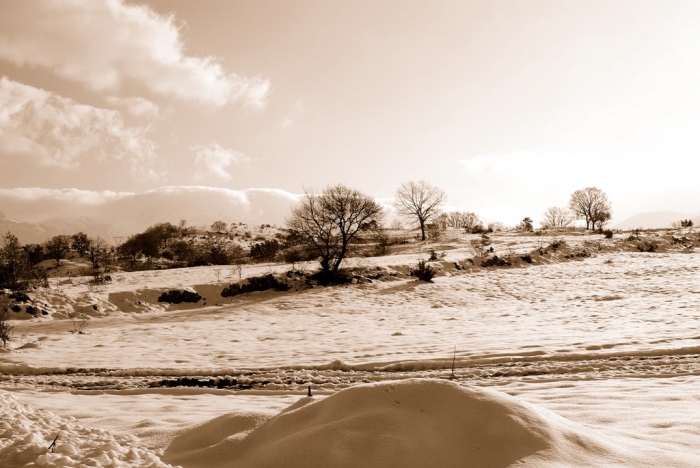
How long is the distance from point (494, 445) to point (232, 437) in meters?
2.09

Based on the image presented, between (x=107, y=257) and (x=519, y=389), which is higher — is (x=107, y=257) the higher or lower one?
the higher one

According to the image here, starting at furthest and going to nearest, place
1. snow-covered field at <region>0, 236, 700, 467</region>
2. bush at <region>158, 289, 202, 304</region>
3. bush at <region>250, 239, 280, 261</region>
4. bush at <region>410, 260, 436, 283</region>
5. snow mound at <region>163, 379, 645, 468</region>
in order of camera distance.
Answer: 1. bush at <region>250, 239, 280, 261</region>
2. bush at <region>410, 260, 436, 283</region>
3. bush at <region>158, 289, 202, 304</region>
4. snow-covered field at <region>0, 236, 700, 467</region>
5. snow mound at <region>163, 379, 645, 468</region>

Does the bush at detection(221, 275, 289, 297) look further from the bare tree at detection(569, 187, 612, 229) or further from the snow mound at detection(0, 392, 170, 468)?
the bare tree at detection(569, 187, 612, 229)

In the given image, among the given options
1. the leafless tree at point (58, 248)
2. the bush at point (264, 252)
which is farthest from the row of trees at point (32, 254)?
the bush at point (264, 252)

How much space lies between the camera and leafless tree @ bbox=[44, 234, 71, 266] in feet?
99.8

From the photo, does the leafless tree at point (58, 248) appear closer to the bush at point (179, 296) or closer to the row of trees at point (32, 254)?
the row of trees at point (32, 254)

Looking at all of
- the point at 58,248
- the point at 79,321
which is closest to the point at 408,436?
the point at 79,321

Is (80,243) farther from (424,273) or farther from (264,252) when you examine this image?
(424,273)

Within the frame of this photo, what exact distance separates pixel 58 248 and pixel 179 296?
1857 cm

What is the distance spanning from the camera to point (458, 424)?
2.98 meters

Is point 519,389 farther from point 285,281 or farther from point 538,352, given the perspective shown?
point 285,281

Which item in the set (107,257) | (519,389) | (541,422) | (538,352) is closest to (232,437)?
(541,422)

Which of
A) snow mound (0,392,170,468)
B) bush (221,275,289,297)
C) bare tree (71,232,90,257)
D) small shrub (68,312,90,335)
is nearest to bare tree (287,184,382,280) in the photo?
bush (221,275,289,297)

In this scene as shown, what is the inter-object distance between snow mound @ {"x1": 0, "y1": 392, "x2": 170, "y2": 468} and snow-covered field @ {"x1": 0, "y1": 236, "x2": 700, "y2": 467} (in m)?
0.02
